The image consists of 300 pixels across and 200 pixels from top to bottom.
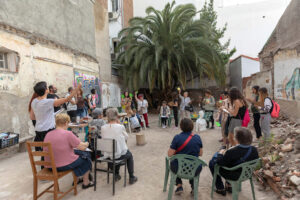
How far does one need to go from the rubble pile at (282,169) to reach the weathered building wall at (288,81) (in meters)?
2.22

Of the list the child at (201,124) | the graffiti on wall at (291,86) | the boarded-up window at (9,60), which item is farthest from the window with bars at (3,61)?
the graffiti on wall at (291,86)

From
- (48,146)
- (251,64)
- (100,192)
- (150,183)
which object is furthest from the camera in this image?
(251,64)

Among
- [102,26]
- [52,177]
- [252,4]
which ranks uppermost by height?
[252,4]

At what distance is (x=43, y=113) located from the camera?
3.45 meters

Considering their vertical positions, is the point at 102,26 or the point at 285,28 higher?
the point at 102,26

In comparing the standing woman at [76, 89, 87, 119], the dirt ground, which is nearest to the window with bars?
the standing woman at [76, 89, 87, 119]

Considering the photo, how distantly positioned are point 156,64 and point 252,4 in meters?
20.4

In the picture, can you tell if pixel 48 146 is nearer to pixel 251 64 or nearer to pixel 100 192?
pixel 100 192

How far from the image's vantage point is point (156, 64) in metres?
11.0

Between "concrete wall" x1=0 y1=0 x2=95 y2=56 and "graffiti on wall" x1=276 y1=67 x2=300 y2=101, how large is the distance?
877cm

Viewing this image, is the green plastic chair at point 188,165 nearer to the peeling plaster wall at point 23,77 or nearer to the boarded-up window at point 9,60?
the peeling plaster wall at point 23,77

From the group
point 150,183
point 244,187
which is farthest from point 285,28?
point 150,183

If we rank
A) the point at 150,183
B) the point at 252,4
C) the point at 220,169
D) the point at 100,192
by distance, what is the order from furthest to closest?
the point at 252,4
the point at 150,183
the point at 100,192
the point at 220,169

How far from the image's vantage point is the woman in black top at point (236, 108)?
3.92m
